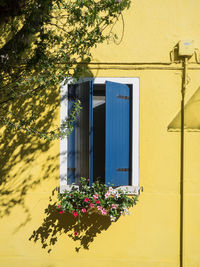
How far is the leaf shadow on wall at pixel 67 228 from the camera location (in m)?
3.89

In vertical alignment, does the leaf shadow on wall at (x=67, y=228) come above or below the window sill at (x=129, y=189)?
below

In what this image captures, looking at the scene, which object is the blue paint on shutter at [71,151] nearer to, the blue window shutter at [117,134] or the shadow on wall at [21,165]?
the shadow on wall at [21,165]

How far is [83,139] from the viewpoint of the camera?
3.74 meters

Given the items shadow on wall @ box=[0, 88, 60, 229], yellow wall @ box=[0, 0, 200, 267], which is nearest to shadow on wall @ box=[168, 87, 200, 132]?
yellow wall @ box=[0, 0, 200, 267]

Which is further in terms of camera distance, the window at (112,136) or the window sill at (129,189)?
the window sill at (129,189)

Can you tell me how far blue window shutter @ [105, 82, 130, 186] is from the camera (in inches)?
144

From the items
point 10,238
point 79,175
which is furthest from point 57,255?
point 79,175

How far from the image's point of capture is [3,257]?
12.9ft

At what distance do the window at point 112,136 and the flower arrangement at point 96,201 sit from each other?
0.49 feet

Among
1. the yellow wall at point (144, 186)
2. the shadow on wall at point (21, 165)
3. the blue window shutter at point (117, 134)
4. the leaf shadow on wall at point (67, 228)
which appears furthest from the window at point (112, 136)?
the leaf shadow on wall at point (67, 228)

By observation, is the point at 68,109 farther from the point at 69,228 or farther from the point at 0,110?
the point at 69,228

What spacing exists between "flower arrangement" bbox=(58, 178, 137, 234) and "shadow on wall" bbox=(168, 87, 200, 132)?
125cm

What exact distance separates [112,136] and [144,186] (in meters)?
0.92

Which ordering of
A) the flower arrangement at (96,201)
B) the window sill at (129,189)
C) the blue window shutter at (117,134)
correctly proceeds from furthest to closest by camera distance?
1. the window sill at (129,189)
2. the blue window shutter at (117,134)
3. the flower arrangement at (96,201)
